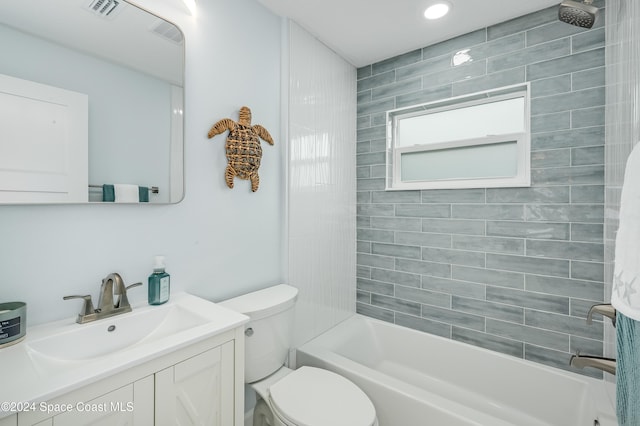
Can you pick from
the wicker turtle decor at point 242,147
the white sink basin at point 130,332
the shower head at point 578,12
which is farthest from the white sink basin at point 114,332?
the shower head at point 578,12

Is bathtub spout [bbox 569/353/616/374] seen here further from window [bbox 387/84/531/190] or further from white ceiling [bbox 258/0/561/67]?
white ceiling [bbox 258/0/561/67]

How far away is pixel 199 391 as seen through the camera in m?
1.01

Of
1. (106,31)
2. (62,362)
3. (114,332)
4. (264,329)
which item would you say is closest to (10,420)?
(62,362)

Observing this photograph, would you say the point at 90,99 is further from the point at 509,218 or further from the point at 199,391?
the point at 509,218

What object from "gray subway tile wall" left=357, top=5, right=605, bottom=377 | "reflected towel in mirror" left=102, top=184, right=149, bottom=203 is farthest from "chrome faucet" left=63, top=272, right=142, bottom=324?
"gray subway tile wall" left=357, top=5, right=605, bottom=377

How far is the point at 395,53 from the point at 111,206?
222 centimetres

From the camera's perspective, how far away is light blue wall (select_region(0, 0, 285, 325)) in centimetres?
103

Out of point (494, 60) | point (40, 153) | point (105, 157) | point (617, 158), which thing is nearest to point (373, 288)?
point (617, 158)

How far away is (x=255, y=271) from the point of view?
1.80 metres

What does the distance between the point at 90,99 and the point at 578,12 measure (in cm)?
212

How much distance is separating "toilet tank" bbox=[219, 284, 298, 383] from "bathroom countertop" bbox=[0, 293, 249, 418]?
0.95 feet

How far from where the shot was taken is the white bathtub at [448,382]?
57.8 inches

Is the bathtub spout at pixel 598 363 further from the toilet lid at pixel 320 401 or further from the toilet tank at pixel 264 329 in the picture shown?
the toilet tank at pixel 264 329

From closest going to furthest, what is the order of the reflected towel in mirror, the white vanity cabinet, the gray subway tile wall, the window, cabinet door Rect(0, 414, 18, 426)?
cabinet door Rect(0, 414, 18, 426), the white vanity cabinet, the reflected towel in mirror, the gray subway tile wall, the window
